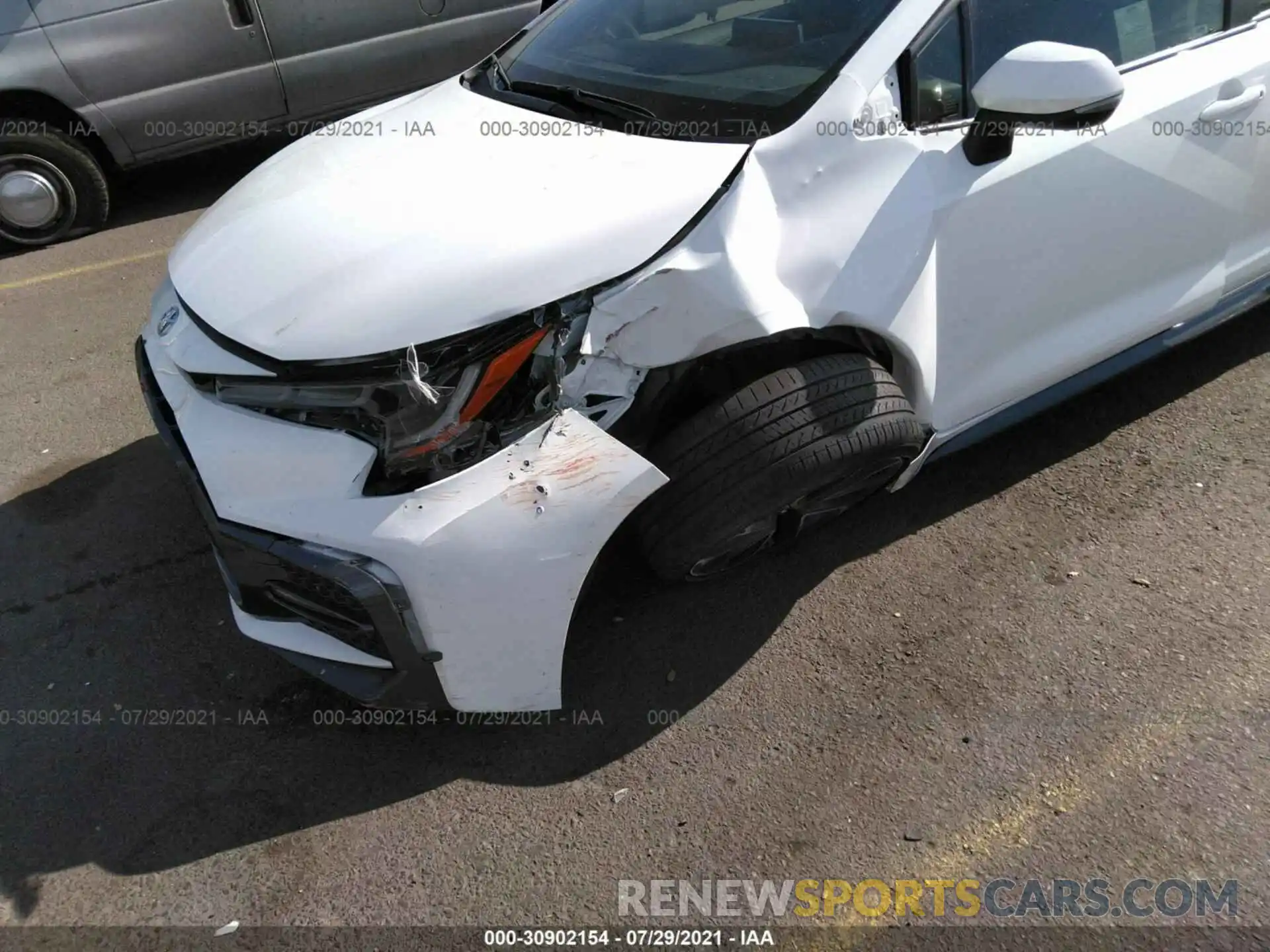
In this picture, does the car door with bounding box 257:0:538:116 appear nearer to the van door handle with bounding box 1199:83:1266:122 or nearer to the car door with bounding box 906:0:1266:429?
the car door with bounding box 906:0:1266:429

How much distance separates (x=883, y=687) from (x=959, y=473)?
99 cm

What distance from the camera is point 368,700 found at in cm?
206

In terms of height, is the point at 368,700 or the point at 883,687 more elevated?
the point at 368,700

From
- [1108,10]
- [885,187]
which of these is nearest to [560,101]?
[885,187]

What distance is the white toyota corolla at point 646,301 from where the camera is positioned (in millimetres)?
1928

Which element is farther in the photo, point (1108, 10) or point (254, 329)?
point (1108, 10)

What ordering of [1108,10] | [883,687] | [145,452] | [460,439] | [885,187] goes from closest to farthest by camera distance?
[460,439] → [885,187] → [883,687] → [1108,10] → [145,452]

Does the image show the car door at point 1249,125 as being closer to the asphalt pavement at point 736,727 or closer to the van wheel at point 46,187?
the asphalt pavement at point 736,727

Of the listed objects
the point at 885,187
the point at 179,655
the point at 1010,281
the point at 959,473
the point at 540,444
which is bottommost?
the point at 959,473

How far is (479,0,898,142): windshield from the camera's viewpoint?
2258mm

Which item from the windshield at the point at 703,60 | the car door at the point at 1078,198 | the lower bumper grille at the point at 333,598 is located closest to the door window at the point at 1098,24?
the car door at the point at 1078,198

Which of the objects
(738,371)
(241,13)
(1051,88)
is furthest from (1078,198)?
(241,13)

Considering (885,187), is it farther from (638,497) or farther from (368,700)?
(368,700)

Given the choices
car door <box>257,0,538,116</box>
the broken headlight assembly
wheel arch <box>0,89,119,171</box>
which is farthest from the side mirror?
wheel arch <box>0,89,119,171</box>
